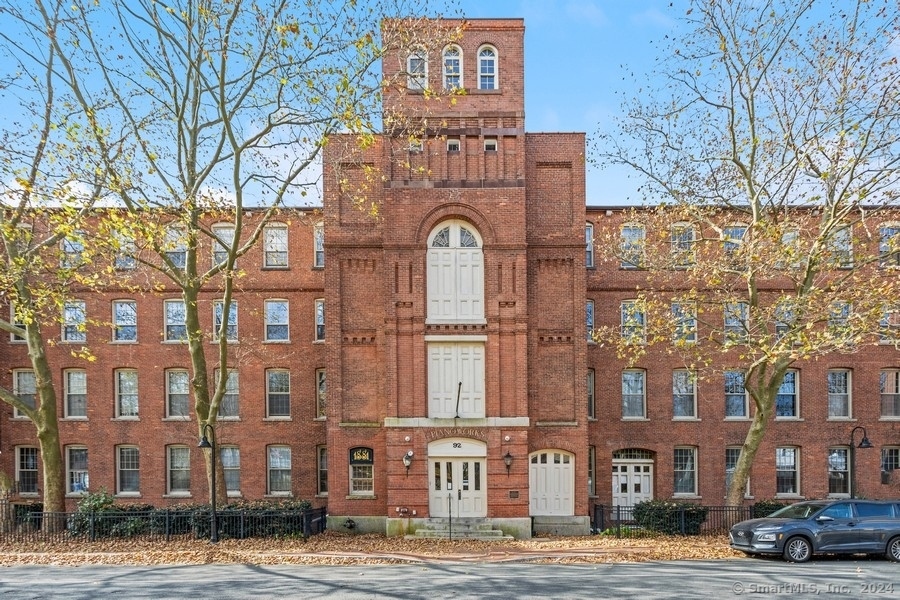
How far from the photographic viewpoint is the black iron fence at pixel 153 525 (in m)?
17.8

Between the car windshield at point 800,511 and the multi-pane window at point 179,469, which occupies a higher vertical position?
the car windshield at point 800,511

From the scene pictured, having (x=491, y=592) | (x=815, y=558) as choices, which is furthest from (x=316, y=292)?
(x=815, y=558)

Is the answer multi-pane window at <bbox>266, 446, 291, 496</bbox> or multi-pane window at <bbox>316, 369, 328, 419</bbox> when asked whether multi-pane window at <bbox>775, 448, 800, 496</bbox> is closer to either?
multi-pane window at <bbox>316, 369, 328, 419</bbox>

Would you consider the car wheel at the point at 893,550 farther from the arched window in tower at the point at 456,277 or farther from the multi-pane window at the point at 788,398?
the arched window in tower at the point at 456,277

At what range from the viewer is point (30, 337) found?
18.3 metres

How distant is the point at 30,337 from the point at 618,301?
20.1m

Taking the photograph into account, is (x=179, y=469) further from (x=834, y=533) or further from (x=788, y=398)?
(x=788, y=398)

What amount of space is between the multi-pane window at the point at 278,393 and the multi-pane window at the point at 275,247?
434 centimetres

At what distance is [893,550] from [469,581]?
10.5m

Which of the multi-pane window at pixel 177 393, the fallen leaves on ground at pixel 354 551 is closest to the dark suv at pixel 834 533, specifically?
the fallen leaves on ground at pixel 354 551

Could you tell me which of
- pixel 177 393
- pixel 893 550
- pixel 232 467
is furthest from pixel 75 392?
pixel 893 550

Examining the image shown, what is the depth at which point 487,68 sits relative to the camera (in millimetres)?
20641

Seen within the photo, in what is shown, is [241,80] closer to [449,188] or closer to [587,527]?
[449,188]

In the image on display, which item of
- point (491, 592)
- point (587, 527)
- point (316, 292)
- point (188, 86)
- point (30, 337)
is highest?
point (188, 86)
